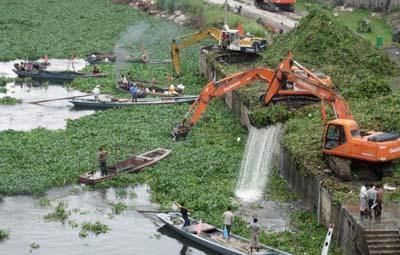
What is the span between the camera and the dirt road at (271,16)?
78963 millimetres

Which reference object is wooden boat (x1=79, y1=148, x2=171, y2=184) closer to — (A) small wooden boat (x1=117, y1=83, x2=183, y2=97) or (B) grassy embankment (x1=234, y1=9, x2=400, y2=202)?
(B) grassy embankment (x1=234, y1=9, x2=400, y2=202)

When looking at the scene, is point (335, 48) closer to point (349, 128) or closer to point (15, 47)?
point (349, 128)

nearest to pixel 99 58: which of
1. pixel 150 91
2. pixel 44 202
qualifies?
pixel 150 91

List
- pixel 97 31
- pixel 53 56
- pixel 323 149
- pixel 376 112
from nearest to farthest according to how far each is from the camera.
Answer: pixel 323 149 → pixel 376 112 → pixel 53 56 → pixel 97 31

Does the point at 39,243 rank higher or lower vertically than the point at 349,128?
lower

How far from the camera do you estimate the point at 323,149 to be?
34219mm

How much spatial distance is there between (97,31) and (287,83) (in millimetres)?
42856

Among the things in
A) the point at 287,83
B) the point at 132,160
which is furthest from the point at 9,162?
the point at 287,83

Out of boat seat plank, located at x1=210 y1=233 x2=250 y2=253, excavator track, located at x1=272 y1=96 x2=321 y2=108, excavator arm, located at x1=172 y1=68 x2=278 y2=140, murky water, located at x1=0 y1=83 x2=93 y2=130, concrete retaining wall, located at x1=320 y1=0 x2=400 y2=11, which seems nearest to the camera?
boat seat plank, located at x1=210 y1=233 x2=250 y2=253

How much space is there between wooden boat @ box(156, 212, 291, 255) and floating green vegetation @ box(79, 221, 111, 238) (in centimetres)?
215

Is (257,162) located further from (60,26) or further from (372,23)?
(60,26)

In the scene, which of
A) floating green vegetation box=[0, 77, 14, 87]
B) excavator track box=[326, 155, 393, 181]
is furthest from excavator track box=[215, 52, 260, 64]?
excavator track box=[326, 155, 393, 181]

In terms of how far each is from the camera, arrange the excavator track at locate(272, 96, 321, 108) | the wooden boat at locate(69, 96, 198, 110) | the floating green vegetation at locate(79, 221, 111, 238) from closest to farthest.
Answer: the floating green vegetation at locate(79, 221, 111, 238) < the excavator track at locate(272, 96, 321, 108) < the wooden boat at locate(69, 96, 198, 110)

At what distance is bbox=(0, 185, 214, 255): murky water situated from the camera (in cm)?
3162
